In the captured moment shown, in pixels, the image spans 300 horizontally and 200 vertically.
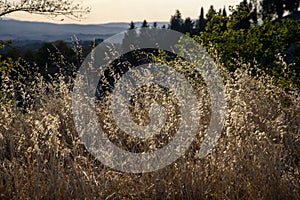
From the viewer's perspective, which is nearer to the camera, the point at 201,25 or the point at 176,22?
the point at 201,25

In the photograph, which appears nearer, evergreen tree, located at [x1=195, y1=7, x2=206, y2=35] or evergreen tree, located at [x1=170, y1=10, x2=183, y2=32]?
evergreen tree, located at [x1=195, y1=7, x2=206, y2=35]

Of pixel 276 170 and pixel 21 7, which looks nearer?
pixel 276 170

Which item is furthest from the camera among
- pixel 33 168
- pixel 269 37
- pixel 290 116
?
pixel 269 37

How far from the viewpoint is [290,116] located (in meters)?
4.94

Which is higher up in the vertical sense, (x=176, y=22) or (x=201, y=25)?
(x=176, y=22)

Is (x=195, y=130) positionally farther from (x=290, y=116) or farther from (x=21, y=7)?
(x=21, y=7)

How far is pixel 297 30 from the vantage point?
11.4 meters

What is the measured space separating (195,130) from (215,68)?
7.05 ft

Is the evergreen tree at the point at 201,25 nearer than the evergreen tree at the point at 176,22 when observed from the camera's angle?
Yes

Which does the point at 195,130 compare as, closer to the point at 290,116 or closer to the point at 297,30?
the point at 290,116

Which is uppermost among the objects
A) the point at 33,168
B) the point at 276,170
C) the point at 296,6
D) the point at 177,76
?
the point at 296,6

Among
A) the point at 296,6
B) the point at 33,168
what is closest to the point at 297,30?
the point at 33,168

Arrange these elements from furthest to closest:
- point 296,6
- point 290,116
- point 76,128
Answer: point 296,6 < point 290,116 < point 76,128

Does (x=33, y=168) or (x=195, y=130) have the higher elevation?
(x=195, y=130)
